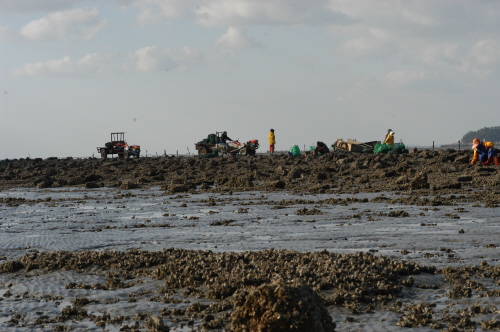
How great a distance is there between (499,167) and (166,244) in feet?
57.7

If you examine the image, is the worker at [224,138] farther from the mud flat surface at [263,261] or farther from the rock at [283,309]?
the rock at [283,309]

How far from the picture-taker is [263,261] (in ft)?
29.0

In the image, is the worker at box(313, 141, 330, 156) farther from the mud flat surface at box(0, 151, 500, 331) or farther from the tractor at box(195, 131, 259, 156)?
the mud flat surface at box(0, 151, 500, 331)

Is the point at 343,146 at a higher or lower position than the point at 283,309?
higher

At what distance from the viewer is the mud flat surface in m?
6.50

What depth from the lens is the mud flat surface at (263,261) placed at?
650 centimetres

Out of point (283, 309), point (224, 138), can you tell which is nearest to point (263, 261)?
point (283, 309)

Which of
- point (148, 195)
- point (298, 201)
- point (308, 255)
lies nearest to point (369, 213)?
point (298, 201)

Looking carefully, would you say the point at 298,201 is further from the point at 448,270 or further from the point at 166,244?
the point at 448,270

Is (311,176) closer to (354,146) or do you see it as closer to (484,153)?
(484,153)

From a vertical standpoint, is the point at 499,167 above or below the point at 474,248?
above

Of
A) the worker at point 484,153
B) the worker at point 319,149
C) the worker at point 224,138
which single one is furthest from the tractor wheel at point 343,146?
the worker at point 484,153

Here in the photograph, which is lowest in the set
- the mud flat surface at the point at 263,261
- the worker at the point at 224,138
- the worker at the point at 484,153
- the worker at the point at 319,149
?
the mud flat surface at the point at 263,261

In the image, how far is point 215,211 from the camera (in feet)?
57.6
